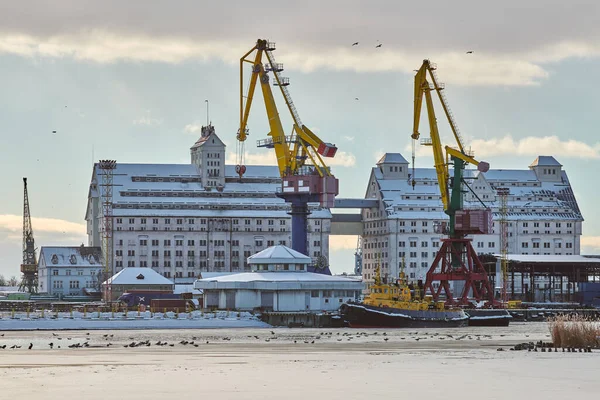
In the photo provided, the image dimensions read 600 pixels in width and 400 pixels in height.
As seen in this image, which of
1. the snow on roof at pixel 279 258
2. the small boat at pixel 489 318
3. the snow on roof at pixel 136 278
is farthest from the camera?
the snow on roof at pixel 136 278

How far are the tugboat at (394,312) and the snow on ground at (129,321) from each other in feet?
28.2

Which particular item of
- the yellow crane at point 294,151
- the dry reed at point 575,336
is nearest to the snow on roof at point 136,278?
the yellow crane at point 294,151

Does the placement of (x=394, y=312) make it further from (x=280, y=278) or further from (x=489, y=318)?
(x=280, y=278)

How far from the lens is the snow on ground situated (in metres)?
119

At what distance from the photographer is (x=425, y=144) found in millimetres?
169375

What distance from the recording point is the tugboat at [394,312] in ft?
412

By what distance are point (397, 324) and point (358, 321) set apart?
3.67m

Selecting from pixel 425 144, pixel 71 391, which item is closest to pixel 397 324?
pixel 425 144

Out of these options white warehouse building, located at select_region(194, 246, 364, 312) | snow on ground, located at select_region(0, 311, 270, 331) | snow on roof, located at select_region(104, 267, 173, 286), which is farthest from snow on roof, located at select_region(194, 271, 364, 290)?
snow on roof, located at select_region(104, 267, 173, 286)

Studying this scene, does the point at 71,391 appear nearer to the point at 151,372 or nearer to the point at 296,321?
the point at 151,372

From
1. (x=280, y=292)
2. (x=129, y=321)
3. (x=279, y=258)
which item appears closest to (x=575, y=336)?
(x=129, y=321)

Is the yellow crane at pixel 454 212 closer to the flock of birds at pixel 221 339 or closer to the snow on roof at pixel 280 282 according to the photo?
the snow on roof at pixel 280 282

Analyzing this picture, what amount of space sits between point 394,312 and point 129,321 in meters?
23.7

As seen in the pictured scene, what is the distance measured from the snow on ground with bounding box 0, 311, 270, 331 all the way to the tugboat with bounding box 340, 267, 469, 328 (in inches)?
339
